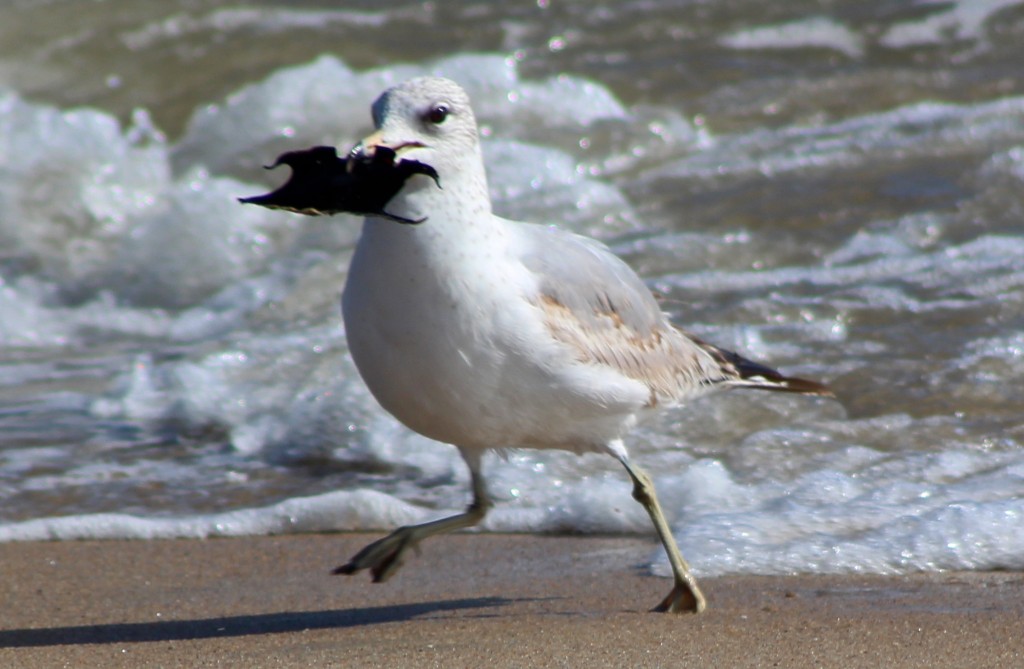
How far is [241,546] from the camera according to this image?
4891mm

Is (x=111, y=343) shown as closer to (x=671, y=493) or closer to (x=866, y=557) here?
(x=671, y=493)

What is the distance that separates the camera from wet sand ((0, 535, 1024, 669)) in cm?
335

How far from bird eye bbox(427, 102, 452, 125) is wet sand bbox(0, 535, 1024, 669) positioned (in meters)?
1.28

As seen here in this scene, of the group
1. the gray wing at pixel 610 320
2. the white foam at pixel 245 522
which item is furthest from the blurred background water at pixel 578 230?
the gray wing at pixel 610 320

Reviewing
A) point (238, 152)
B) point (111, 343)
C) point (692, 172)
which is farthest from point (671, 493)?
point (238, 152)

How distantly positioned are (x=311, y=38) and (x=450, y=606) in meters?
9.28

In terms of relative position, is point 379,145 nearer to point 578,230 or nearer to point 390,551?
point 390,551

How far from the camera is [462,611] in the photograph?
402 cm

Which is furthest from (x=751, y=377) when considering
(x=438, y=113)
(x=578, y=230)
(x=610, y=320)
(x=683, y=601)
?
(x=578, y=230)

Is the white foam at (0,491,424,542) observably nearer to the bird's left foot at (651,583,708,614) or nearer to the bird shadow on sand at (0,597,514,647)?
the bird shadow on sand at (0,597,514,647)

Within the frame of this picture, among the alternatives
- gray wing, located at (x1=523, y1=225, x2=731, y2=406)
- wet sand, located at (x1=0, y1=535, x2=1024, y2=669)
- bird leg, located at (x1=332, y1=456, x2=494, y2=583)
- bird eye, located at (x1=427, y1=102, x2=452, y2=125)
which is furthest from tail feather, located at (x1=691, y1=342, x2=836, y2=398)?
bird eye, located at (x1=427, y1=102, x2=452, y2=125)

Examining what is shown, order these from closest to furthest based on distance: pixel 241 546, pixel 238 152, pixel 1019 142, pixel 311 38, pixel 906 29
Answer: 1. pixel 241 546
2. pixel 1019 142
3. pixel 238 152
4. pixel 906 29
5. pixel 311 38

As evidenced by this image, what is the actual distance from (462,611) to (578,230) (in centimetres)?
469

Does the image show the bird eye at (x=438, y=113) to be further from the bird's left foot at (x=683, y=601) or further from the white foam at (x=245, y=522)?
the white foam at (x=245, y=522)
